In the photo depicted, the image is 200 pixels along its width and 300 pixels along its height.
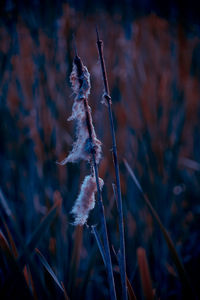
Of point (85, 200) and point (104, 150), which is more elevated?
point (104, 150)

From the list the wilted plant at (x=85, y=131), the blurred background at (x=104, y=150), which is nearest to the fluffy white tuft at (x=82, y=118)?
the wilted plant at (x=85, y=131)

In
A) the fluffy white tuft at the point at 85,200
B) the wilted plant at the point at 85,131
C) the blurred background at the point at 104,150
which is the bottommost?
the fluffy white tuft at the point at 85,200

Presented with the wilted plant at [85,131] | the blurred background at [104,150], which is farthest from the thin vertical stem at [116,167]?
the blurred background at [104,150]

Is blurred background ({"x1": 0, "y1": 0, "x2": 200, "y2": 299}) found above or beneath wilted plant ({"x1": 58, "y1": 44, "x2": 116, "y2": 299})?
above

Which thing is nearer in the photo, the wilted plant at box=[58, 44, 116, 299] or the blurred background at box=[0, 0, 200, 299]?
the wilted plant at box=[58, 44, 116, 299]

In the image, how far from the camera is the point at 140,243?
2.10ft

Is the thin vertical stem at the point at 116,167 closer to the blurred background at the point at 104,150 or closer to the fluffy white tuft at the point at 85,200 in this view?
the fluffy white tuft at the point at 85,200

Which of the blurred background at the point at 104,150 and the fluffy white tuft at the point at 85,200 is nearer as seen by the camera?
the fluffy white tuft at the point at 85,200

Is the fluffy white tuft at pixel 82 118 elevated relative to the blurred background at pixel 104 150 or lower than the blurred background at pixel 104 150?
lower

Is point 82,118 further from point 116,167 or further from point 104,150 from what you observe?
point 104,150

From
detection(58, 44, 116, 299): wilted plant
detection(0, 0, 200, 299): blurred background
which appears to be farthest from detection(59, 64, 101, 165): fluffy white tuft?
detection(0, 0, 200, 299): blurred background

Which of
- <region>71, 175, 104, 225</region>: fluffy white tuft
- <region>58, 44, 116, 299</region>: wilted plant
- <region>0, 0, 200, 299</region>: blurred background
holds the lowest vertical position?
<region>71, 175, 104, 225</region>: fluffy white tuft

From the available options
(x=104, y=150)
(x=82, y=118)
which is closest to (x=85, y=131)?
(x=82, y=118)

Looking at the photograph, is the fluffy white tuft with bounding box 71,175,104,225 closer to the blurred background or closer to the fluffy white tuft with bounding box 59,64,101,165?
the fluffy white tuft with bounding box 59,64,101,165
